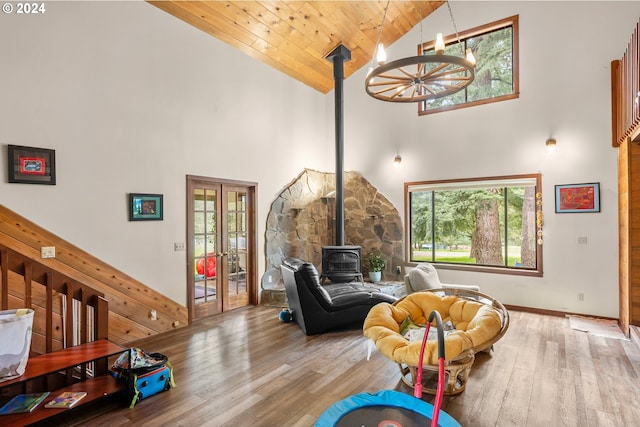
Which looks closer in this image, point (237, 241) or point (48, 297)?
point (48, 297)

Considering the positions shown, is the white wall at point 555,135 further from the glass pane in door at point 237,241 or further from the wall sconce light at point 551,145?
the glass pane in door at point 237,241

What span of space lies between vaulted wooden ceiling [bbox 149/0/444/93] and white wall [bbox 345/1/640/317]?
0.90m

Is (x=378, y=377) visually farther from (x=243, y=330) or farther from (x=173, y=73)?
(x=173, y=73)

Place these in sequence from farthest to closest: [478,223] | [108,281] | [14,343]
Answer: [478,223]
[108,281]
[14,343]

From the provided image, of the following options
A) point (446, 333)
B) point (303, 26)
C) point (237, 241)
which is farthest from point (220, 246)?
point (303, 26)

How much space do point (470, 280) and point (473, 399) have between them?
3.40m

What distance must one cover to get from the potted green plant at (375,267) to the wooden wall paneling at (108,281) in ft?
11.6

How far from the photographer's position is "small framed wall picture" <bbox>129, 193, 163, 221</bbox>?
4.16m

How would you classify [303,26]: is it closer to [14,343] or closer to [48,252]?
[48,252]

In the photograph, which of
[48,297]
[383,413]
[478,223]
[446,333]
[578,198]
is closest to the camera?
[383,413]

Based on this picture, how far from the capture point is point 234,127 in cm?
546

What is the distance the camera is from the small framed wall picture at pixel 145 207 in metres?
4.16

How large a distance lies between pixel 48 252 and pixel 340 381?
10.7 ft

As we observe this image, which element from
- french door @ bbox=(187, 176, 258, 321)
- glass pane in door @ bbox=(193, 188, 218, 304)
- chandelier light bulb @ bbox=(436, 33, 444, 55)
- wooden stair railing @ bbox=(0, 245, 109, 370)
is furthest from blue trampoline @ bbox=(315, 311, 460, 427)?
glass pane in door @ bbox=(193, 188, 218, 304)
